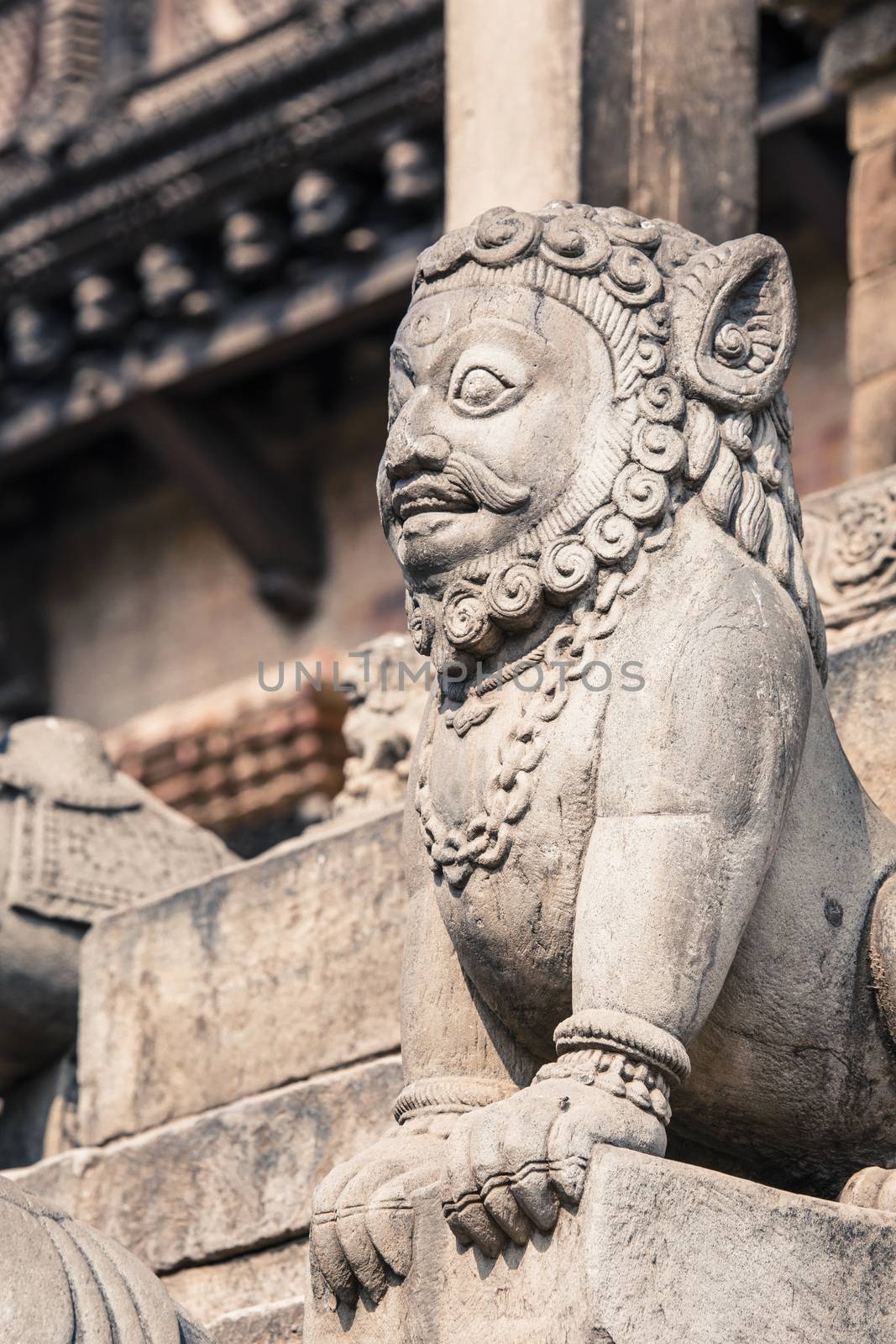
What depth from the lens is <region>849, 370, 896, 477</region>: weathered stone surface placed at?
7.61 meters

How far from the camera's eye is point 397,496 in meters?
3.98

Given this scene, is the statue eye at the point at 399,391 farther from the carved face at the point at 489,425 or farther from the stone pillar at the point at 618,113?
the stone pillar at the point at 618,113

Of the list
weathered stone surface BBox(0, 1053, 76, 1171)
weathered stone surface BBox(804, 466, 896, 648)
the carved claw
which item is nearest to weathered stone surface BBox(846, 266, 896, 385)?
A: weathered stone surface BBox(804, 466, 896, 648)

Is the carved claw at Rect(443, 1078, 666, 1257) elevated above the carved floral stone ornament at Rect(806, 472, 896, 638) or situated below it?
below

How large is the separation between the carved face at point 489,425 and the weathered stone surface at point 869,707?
1.07m

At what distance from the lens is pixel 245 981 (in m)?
5.48

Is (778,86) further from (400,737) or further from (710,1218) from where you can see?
(710,1218)

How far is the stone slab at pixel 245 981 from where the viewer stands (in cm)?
529

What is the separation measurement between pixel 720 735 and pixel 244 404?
9.70 metres

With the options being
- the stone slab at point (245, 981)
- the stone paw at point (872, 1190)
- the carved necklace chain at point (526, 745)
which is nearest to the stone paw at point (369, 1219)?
the carved necklace chain at point (526, 745)

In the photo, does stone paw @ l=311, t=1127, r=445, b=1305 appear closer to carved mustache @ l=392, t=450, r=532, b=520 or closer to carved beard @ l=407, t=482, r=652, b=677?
carved beard @ l=407, t=482, r=652, b=677

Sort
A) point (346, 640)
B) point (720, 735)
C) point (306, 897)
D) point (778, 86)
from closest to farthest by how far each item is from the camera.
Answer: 1. point (720, 735)
2. point (306, 897)
3. point (778, 86)
4. point (346, 640)

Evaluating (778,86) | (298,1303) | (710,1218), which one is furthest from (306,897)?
(778,86)

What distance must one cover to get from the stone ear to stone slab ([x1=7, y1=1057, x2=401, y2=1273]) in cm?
152
